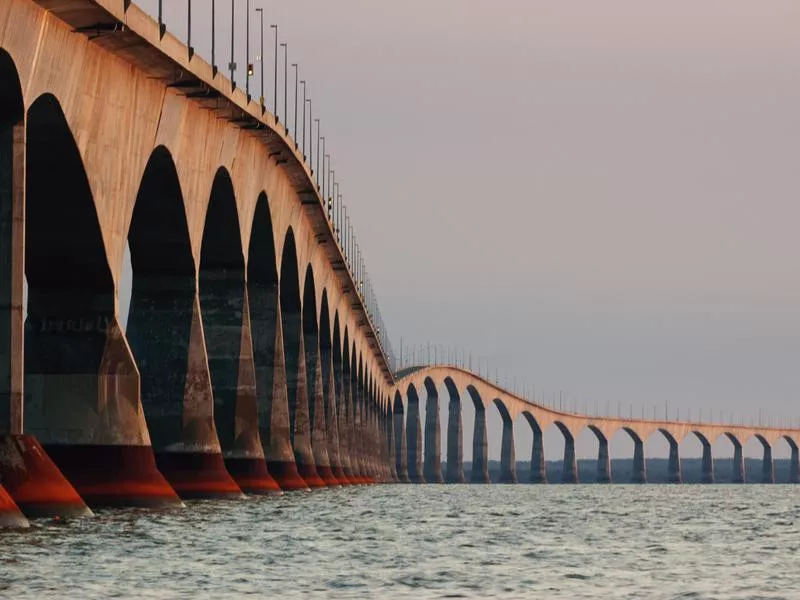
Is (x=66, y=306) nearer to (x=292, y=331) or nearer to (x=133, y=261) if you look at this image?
(x=133, y=261)

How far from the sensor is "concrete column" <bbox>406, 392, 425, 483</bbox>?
630 ft

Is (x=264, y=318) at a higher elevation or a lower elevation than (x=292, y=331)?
lower

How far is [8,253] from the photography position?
31094 millimetres

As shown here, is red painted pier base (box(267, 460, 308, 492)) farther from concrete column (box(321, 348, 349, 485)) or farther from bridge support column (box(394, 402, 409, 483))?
bridge support column (box(394, 402, 409, 483))

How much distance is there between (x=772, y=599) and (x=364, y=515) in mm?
23708

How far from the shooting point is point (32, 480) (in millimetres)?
30453

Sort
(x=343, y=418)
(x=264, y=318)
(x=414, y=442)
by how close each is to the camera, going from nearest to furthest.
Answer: (x=264, y=318) → (x=343, y=418) → (x=414, y=442)

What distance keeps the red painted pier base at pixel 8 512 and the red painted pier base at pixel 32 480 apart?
66.9 inches

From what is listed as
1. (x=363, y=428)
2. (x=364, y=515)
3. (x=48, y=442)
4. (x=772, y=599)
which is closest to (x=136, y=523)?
(x=48, y=442)

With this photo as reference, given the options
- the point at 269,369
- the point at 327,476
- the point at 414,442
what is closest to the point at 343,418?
the point at 327,476

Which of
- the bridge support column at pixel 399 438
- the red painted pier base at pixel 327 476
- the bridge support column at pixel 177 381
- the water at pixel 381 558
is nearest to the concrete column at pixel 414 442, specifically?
the bridge support column at pixel 399 438

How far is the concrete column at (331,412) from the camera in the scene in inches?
3875

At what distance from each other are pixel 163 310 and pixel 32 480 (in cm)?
1918

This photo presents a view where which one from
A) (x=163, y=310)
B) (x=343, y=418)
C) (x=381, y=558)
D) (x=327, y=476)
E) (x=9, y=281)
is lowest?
(x=381, y=558)
